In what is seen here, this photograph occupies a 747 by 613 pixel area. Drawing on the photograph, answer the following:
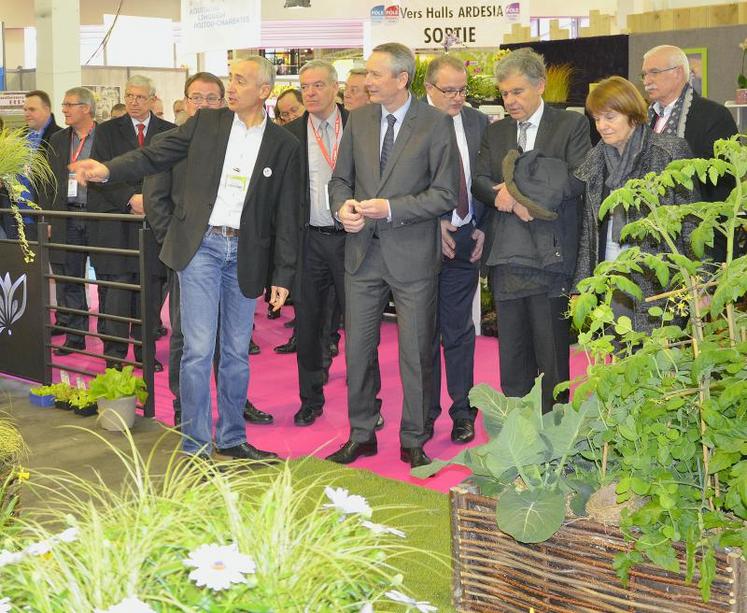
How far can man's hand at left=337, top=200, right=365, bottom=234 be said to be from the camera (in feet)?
14.9

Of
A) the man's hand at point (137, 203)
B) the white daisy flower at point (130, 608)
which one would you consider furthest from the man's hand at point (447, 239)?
the white daisy flower at point (130, 608)

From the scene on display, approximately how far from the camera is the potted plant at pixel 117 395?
555 cm

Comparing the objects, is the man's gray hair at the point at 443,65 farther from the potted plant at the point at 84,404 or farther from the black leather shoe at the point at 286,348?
the black leather shoe at the point at 286,348

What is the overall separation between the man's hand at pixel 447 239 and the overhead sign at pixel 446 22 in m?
4.35

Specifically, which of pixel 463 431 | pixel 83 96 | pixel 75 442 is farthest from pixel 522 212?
pixel 83 96

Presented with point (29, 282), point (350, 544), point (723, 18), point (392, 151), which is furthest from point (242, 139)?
point (723, 18)

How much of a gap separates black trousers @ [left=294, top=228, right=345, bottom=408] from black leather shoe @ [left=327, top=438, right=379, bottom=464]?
0.76m

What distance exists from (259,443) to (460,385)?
1.02 metres

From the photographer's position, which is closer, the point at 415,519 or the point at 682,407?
the point at 682,407

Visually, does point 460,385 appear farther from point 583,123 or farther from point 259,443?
point 583,123

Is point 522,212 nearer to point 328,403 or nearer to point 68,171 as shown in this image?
point 328,403

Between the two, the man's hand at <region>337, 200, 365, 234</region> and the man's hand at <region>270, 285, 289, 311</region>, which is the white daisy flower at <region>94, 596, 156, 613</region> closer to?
the man's hand at <region>337, 200, 365, 234</region>

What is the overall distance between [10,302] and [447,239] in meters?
2.98

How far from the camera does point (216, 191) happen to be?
4.70 metres
